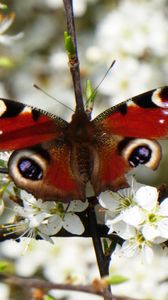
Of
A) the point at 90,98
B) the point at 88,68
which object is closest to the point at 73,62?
the point at 90,98

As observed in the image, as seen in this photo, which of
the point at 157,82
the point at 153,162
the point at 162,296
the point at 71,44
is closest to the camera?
the point at 71,44

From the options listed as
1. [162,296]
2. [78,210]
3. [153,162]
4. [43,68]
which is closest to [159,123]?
[153,162]

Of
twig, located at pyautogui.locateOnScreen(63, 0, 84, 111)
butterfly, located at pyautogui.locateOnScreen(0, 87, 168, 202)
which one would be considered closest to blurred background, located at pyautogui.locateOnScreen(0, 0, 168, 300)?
butterfly, located at pyautogui.locateOnScreen(0, 87, 168, 202)

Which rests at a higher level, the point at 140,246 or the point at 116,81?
the point at 116,81

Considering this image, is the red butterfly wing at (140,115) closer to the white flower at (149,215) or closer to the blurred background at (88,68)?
the white flower at (149,215)

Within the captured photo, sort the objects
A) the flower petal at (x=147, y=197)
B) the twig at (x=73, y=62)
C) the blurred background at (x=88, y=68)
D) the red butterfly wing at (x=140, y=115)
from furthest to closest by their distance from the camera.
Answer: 1. the blurred background at (x=88, y=68)
2. the red butterfly wing at (x=140, y=115)
3. the flower petal at (x=147, y=197)
4. the twig at (x=73, y=62)

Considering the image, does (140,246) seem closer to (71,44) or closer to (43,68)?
(71,44)

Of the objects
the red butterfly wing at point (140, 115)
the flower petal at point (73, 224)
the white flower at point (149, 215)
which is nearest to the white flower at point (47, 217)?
the flower petal at point (73, 224)
